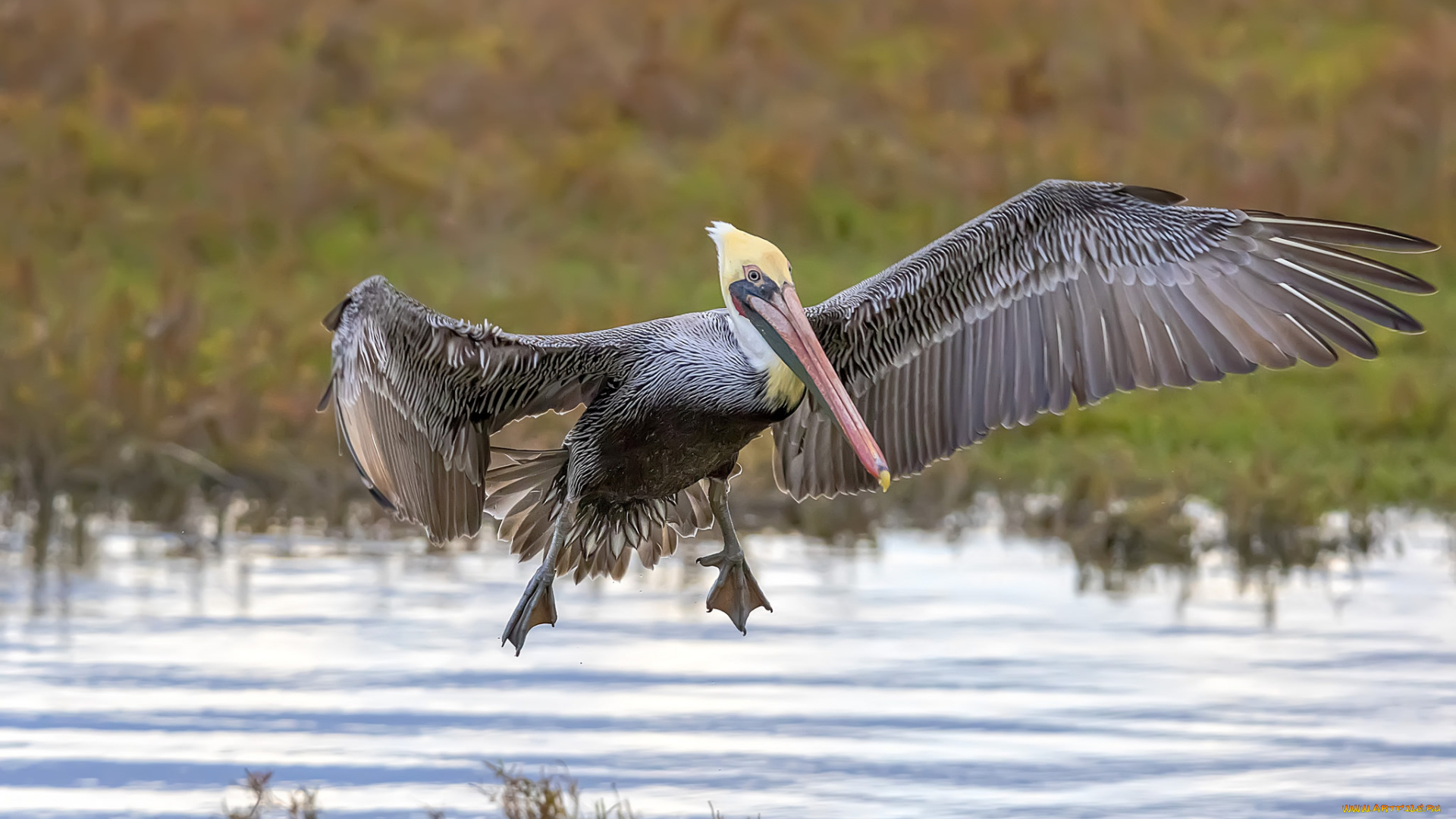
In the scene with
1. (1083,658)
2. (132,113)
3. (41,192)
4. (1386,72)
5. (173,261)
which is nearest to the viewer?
(1083,658)

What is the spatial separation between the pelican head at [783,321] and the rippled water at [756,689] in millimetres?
1123

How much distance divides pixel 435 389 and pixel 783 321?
1063 millimetres

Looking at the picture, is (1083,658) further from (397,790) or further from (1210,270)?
(397,790)

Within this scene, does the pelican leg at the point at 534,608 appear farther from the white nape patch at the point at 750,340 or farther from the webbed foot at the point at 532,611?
the white nape patch at the point at 750,340

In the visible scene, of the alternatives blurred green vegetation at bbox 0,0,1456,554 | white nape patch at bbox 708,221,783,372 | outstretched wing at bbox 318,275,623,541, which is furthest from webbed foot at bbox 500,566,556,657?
blurred green vegetation at bbox 0,0,1456,554

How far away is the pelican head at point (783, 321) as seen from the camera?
6148 millimetres

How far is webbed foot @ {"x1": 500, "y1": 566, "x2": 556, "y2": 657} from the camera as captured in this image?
20.9ft

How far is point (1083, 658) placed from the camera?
26.0ft

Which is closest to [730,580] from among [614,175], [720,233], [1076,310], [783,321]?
[783,321]

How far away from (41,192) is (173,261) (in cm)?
167

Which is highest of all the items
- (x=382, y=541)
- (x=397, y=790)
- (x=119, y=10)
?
(x=119, y=10)

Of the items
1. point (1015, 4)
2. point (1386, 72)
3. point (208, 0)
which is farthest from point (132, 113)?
point (1386, 72)

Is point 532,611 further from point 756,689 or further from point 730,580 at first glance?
point 756,689

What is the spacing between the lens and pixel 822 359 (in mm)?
6238
